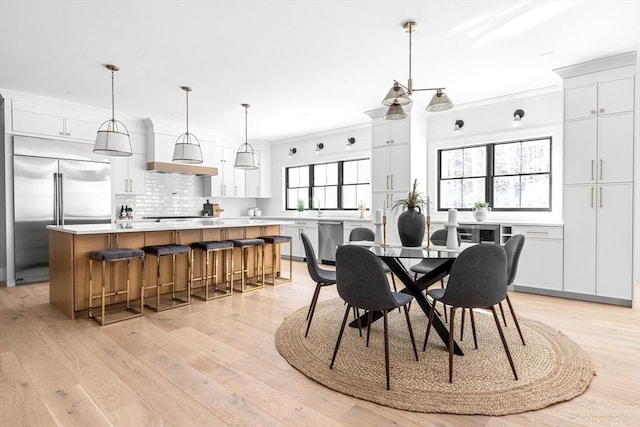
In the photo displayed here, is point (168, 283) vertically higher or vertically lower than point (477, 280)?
lower

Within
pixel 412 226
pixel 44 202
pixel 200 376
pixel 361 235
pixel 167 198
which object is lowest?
pixel 200 376

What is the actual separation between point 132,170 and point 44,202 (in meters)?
1.54

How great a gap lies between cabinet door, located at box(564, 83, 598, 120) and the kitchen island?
454cm

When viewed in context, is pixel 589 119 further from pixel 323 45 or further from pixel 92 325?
pixel 92 325

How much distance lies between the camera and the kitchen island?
3.63m

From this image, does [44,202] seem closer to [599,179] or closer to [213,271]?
[213,271]

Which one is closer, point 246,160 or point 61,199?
point 61,199

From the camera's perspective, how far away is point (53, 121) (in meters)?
5.33

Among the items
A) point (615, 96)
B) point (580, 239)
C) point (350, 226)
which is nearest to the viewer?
point (615, 96)

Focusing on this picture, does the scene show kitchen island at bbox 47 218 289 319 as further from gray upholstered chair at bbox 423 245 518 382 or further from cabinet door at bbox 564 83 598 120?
cabinet door at bbox 564 83 598 120

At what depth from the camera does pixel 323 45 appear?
362cm

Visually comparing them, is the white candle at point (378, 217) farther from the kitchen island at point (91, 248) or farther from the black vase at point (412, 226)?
the kitchen island at point (91, 248)

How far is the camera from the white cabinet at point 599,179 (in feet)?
13.1

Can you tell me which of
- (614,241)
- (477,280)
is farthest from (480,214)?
(477,280)
